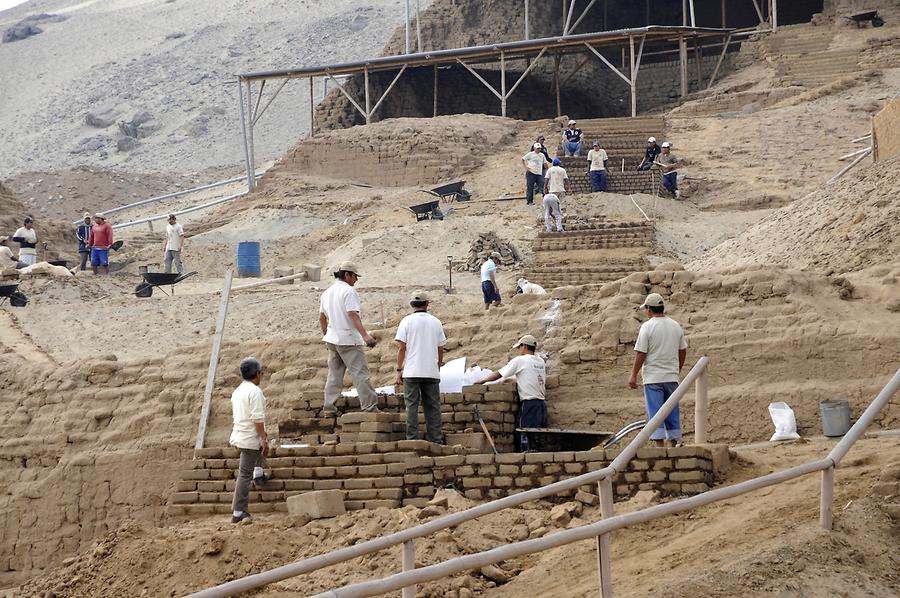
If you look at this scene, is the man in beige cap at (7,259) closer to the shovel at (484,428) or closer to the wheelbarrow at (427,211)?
the wheelbarrow at (427,211)

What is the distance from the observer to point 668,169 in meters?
22.8

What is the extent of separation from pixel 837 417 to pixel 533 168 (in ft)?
42.3

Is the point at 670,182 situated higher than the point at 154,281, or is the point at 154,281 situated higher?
the point at 670,182

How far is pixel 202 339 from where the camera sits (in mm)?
16281

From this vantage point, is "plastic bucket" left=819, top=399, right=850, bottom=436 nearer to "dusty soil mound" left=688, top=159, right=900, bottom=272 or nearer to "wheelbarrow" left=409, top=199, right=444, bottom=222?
"dusty soil mound" left=688, top=159, right=900, bottom=272

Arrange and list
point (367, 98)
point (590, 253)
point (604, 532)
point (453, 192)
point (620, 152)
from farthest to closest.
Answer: point (367, 98) → point (453, 192) → point (620, 152) → point (590, 253) → point (604, 532)

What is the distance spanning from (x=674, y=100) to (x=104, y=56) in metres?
35.3

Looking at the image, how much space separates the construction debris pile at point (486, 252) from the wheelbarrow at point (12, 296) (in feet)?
19.2

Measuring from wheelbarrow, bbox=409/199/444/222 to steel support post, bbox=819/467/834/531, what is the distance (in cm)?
1614

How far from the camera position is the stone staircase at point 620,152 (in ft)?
73.4

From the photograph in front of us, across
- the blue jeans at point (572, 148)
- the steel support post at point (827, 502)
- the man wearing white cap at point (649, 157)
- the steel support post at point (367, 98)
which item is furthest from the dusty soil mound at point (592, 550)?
the steel support post at point (367, 98)

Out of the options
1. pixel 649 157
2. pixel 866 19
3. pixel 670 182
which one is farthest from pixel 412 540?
pixel 866 19

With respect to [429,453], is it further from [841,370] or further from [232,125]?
[232,125]

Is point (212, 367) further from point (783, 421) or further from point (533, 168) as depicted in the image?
point (533, 168)
